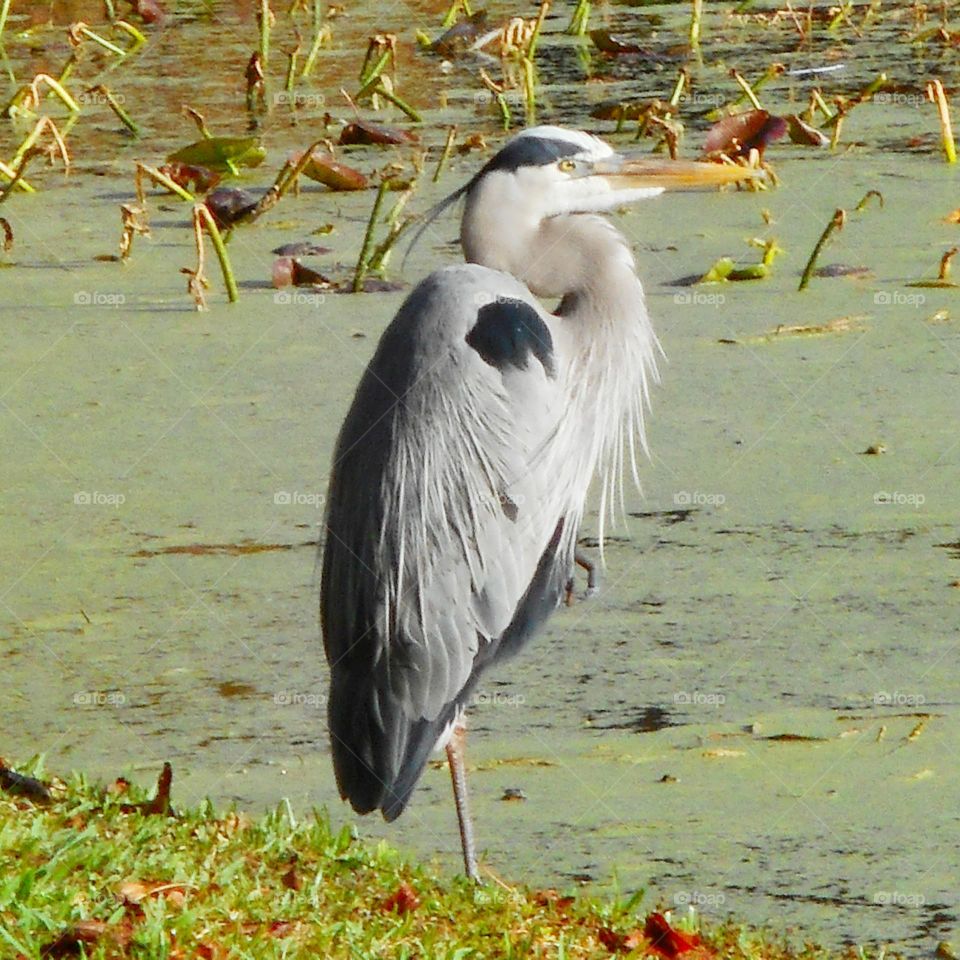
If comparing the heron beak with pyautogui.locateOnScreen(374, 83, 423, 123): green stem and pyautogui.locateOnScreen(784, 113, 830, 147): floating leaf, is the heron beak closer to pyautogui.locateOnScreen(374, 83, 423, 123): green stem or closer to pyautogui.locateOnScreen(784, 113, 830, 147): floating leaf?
pyautogui.locateOnScreen(784, 113, 830, 147): floating leaf

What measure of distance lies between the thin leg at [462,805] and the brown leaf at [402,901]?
7.8 inches

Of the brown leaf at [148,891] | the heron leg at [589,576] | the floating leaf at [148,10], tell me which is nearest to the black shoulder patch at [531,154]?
the heron leg at [589,576]

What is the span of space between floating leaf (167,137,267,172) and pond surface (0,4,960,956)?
261 millimetres

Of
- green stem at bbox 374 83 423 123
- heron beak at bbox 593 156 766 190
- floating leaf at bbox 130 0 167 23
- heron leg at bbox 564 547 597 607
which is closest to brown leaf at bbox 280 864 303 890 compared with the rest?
heron leg at bbox 564 547 597 607

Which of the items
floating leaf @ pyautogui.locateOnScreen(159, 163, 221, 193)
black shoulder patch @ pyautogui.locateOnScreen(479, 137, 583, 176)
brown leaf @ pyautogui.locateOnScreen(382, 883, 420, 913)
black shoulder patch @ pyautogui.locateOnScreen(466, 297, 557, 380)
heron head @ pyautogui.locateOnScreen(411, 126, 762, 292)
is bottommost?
floating leaf @ pyautogui.locateOnScreen(159, 163, 221, 193)

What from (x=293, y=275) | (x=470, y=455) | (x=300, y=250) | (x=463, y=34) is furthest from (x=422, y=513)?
(x=463, y=34)

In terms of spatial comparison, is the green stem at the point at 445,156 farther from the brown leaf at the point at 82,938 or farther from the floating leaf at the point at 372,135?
the brown leaf at the point at 82,938

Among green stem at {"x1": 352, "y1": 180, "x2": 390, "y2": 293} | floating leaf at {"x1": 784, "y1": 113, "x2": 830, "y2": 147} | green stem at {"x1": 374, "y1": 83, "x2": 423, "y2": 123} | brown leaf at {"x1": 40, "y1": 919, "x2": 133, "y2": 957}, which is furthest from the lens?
green stem at {"x1": 374, "y1": 83, "x2": 423, "y2": 123}

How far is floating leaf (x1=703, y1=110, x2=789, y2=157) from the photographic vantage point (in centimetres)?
743

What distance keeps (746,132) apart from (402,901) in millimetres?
5081

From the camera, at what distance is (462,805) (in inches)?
131

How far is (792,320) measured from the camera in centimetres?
610

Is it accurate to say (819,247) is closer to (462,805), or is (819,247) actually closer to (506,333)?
(506,333)

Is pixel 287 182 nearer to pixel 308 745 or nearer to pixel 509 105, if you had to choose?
pixel 509 105
